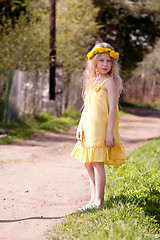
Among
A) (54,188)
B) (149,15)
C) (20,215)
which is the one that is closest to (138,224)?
(20,215)

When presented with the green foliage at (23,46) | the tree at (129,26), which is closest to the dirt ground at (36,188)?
the green foliage at (23,46)

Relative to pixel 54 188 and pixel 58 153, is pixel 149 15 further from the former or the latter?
pixel 54 188

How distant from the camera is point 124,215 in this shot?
361 centimetres

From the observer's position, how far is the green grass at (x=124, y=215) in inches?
125

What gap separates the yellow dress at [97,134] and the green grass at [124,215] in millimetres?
464

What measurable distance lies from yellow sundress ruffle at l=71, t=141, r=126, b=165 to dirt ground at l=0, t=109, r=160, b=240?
0.65 metres

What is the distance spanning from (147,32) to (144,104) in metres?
9.02

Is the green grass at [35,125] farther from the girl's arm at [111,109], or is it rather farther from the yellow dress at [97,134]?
the girl's arm at [111,109]

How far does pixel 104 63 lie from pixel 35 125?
867 cm

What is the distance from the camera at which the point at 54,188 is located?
5.18 m

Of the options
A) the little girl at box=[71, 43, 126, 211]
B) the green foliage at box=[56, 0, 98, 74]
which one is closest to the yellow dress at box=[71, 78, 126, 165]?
the little girl at box=[71, 43, 126, 211]

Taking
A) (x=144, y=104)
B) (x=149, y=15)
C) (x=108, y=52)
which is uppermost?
(x=149, y=15)

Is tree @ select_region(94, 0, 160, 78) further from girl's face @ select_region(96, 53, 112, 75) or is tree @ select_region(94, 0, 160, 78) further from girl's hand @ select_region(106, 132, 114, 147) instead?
girl's hand @ select_region(106, 132, 114, 147)

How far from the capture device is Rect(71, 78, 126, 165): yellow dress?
3961mm
